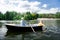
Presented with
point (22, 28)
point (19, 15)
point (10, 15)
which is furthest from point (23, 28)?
point (10, 15)

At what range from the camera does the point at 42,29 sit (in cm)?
713

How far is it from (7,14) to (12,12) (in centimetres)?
22

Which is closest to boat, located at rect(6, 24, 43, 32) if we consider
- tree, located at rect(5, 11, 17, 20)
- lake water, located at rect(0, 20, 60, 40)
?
lake water, located at rect(0, 20, 60, 40)

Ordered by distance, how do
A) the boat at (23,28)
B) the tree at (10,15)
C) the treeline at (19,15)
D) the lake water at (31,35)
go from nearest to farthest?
1. the lake water at (31,35)
2. the treeline at (19,15)
3. the boat at (23,28)
4. the tree at (10,15)

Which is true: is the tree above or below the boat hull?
above

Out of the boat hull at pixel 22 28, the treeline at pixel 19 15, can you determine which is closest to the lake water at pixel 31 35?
the boat hull at pixel 22 28

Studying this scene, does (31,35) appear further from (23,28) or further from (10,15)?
(10,15)

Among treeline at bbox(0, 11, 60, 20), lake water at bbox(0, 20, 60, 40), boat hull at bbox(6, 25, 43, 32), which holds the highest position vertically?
treeline at bbox(0, 11, 60, 20)

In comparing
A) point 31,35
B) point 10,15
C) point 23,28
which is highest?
point 10,15

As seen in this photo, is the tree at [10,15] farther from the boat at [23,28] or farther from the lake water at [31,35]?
the lake water at [31,35]

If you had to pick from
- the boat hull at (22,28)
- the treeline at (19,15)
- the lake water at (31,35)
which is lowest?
the lake water at (31,35)

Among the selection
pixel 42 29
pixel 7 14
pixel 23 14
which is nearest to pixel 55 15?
pixel 42 29

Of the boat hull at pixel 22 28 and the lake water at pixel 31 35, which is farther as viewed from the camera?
the boat hull at pixel 22 28

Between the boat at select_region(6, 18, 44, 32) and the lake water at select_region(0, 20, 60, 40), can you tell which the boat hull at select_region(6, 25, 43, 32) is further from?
the lake water at select_region(0, 20, 60, 40)
